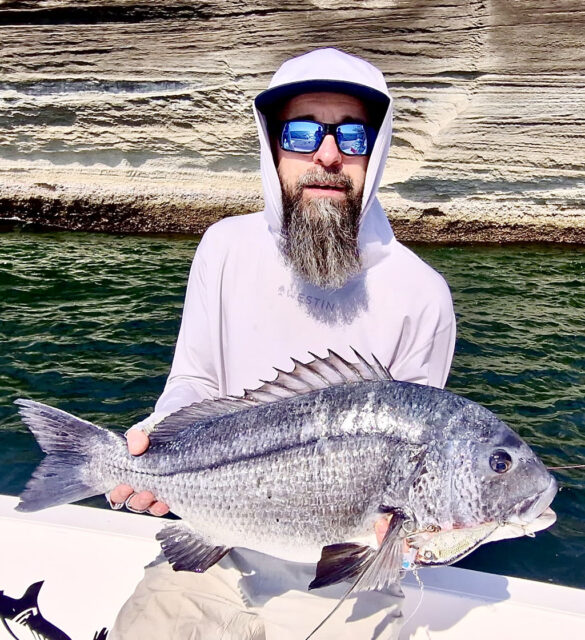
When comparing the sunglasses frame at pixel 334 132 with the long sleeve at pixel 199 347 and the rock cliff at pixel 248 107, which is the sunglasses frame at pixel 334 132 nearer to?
the long sleeve at pixel 199 347

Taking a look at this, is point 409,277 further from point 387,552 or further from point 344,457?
point 387,552

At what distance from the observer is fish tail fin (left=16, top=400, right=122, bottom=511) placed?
7.38ft

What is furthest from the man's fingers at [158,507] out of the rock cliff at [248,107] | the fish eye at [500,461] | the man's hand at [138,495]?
the rock cliff at [248,107]

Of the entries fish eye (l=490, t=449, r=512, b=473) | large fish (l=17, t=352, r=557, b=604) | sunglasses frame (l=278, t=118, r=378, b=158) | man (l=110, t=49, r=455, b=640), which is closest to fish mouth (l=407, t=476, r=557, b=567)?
large fish (l=17, t=352, r=557, b=604)

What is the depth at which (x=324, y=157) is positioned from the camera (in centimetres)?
265

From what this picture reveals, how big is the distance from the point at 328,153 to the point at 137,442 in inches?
51.6

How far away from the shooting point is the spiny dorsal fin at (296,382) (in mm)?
2203

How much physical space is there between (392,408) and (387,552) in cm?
42

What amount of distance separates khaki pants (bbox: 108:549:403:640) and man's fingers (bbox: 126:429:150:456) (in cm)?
59

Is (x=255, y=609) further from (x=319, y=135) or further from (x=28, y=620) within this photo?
(x=319, y=135)

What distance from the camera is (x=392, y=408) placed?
2.06 meters

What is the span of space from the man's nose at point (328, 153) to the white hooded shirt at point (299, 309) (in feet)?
0.55

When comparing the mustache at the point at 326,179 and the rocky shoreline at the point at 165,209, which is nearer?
the mustache at the point at 326,179

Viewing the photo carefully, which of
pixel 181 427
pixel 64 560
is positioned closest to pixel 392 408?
pixel 181 427
